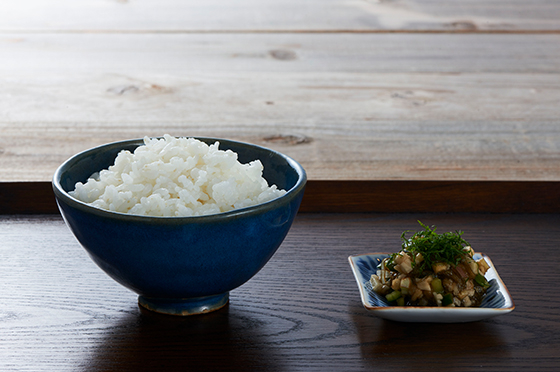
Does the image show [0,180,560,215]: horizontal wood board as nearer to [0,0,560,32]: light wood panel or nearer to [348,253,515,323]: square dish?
[348,253,515,323]: square dish

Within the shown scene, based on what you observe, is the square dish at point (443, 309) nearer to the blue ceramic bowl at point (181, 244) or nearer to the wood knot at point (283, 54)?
the blue ceramic bowl at point (181, 244)

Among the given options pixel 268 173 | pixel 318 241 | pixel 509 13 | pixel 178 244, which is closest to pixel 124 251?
pixel 178 244

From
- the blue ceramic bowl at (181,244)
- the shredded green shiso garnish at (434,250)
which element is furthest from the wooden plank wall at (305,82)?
the blue ceramic bowl at (181,244)

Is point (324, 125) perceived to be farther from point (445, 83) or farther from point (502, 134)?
point (445, 83)

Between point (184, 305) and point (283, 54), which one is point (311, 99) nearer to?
point (283, 54)

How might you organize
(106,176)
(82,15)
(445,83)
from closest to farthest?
(106,176)
(445,83)
(82,15)

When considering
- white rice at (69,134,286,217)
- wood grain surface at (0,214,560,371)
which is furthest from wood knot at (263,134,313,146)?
white rice at (69,134,286,217)
